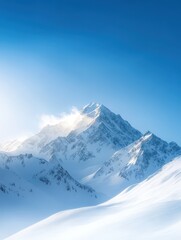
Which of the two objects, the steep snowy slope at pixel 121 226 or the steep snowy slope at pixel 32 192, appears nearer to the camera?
the steep snowy slope at pixel 121 226

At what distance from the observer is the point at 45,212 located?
13862 centimetres

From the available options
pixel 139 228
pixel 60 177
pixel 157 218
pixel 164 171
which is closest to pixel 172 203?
pixel 157 218

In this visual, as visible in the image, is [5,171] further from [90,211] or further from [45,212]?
[90,211]

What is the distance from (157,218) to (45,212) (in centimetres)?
11507

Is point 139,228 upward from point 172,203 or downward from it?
downward

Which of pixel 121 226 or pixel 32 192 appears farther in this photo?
pixel 32 192

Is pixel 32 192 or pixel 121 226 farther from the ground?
pixel 32 192

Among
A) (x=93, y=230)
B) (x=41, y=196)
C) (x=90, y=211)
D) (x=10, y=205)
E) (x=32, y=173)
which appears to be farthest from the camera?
(x=32, y=173)

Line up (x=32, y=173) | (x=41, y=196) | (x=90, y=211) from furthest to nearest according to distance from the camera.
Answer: (x=32, y=173), (x=41, y=196), (x=90, y=211)

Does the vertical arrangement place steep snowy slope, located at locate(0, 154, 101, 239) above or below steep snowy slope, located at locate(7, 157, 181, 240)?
above

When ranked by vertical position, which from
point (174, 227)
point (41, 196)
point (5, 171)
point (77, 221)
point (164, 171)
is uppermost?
point (5, 171)

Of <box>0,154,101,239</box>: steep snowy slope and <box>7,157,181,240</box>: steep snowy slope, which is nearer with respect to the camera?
<box>7,157,181,240</box>: steep snowy slope

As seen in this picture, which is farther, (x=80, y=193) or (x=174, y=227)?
(x=80, y=193)

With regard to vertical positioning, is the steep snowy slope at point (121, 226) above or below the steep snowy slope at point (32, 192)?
below
